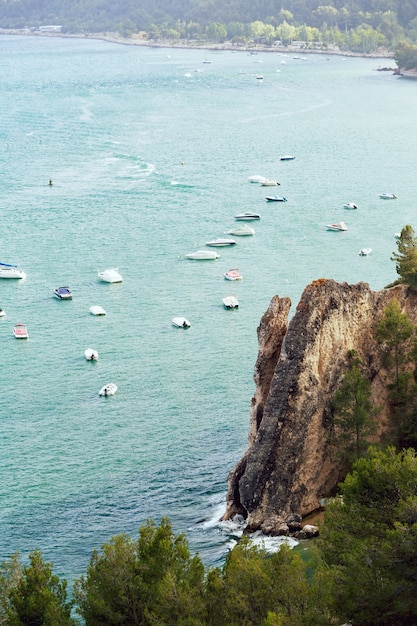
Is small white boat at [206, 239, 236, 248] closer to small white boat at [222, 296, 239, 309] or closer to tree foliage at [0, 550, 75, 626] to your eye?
small white boat at [222, 296, 239, 309]

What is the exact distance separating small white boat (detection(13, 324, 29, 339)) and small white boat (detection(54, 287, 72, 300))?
26.9ft

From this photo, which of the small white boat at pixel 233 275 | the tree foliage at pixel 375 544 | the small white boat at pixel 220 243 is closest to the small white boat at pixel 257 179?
the small white boat at pixel 220 243

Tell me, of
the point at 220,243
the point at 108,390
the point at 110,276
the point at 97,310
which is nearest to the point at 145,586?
the point at 108,390

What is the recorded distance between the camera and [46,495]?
211ft

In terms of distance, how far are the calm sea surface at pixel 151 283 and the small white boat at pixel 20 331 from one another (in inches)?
47.1

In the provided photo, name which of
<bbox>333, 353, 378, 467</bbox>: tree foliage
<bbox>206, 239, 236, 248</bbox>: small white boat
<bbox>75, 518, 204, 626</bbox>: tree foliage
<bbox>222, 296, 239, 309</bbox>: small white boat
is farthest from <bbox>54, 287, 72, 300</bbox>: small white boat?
<bbox>75, 518, 204, 626</bbox>: tree foliage

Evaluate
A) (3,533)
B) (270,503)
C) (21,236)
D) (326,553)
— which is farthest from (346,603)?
(21,236)

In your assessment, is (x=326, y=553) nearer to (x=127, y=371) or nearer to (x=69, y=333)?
(x=127, y=371)

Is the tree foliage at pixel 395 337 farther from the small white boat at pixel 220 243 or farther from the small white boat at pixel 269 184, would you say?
the small white boat at pixel 269 184

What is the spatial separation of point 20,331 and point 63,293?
10257 millimetres

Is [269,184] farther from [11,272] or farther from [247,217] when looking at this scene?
[11,272]

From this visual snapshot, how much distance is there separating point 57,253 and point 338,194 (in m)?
41.9

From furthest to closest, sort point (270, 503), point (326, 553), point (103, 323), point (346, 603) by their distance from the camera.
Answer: point (103, 323) → point (270, 503) → point (326, 553) → point (346, 603)

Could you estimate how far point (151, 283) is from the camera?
107m
